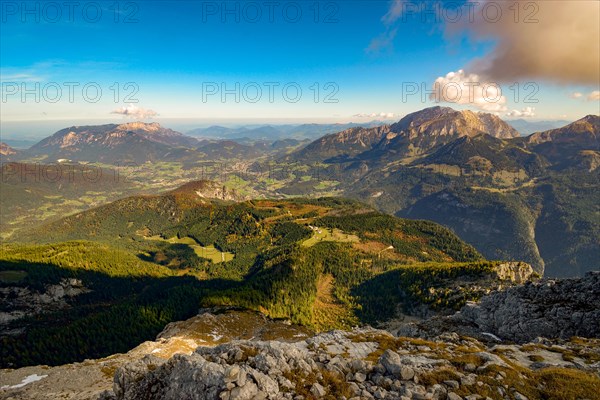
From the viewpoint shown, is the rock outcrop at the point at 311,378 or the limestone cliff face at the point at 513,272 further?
the limestone cliff face at the point at 513,272

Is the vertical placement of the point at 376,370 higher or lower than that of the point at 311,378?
lower

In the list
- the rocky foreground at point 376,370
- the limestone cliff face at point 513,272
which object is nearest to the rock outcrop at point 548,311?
the rocky foreground at point 376,370

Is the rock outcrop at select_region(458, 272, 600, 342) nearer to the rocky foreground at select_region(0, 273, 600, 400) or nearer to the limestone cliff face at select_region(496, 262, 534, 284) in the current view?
the rocky foreground at select_region(0, 273, 600, 400)

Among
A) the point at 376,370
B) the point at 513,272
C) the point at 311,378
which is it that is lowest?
the point at 513,272

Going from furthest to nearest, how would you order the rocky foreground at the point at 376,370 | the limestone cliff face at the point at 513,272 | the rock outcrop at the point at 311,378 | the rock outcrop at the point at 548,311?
the limestone cliff face at the point at 513,272
the rock outcrop at the point at 548,311
the rocky foreground at the point at 376,370
the rock outcrop at the point at 311,378

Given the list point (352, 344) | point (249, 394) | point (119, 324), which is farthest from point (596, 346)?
point (119, 324)

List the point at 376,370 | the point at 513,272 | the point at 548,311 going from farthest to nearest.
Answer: the point at 513,272 < the point at 548,311 < the point at 376,370

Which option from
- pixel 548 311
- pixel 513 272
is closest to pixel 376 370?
pixel 548 311

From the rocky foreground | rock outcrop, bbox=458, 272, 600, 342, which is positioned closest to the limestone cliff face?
rock outcrop, bbox=458, 272, 600, 342

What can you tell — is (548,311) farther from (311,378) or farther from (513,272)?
(513,272)

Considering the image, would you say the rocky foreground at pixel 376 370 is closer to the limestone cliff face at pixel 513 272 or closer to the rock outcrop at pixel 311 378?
the rock outcrop at pixel 311 378

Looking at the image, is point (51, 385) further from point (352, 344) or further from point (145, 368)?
point (352, 344)
